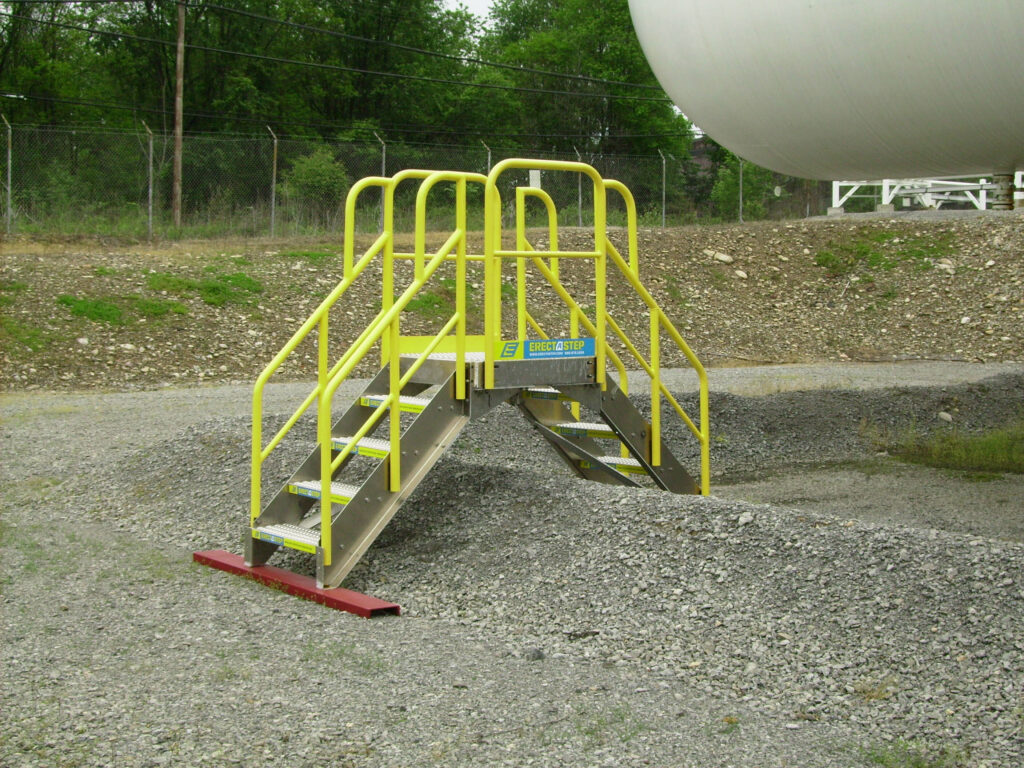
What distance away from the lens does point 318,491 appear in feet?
21.5

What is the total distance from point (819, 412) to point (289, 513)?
25.2 feet

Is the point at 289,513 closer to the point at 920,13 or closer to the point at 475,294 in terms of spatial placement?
the point at 920,13

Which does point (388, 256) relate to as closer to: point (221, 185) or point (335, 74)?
point (221, 185)

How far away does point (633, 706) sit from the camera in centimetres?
456

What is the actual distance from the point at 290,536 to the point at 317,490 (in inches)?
12.5

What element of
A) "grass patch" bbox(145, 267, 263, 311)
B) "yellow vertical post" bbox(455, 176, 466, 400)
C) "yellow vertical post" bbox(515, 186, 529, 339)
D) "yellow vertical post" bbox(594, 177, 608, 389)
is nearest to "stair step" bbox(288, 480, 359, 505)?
"yellow vertical post" bbox(455, 176, 466, 400)

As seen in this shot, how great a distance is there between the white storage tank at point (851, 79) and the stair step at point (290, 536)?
415 cm

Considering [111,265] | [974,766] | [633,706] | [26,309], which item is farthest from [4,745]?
[111,265]

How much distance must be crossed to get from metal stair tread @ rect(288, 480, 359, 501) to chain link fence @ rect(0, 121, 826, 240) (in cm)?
1741

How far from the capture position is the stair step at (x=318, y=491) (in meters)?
6.53

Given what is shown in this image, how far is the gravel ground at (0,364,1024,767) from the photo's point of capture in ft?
13.9

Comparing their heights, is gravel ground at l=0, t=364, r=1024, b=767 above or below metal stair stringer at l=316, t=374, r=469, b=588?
below

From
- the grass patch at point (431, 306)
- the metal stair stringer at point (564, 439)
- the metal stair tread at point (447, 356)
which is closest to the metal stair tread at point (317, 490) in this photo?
the metal stair tread at point (447, 356)

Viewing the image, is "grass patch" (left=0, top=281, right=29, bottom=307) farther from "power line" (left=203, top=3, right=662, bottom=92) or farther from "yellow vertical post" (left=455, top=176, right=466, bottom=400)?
"power line" (left=203, top=3, right=662, bottom=92)
